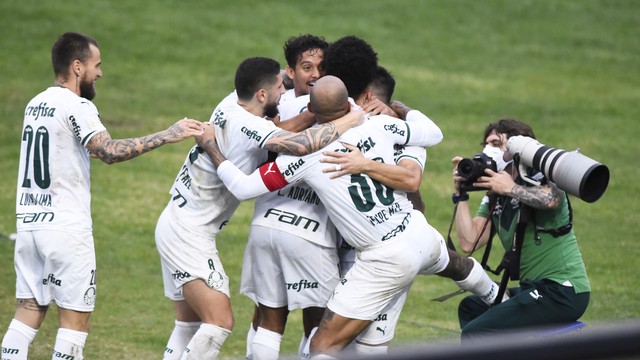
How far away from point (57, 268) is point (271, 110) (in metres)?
1.67

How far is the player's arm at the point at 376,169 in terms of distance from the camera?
19.3 feet

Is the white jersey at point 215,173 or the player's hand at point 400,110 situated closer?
the white jersey at point 215,173

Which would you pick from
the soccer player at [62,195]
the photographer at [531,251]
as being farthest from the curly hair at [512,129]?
the soccer player at [62,195]

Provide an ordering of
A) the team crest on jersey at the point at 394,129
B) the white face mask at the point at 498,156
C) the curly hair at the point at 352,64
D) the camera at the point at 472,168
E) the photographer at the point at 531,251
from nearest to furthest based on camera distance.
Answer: the team crest on jersey at the point at 394,129, the curly hair at the point at 352,64, the photographer at the point at 531,251, the camera at the point at 472,168, the white face mask at the point at 498,156

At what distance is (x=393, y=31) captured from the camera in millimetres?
22750

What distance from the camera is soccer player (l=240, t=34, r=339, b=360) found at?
630cm

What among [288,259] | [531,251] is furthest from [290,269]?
[531,251]

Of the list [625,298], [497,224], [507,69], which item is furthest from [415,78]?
[497,224]

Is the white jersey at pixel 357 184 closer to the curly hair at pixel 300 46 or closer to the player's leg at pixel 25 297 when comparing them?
the curly hair at pixel 300 46

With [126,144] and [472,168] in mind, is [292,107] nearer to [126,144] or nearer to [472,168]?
[126,144]

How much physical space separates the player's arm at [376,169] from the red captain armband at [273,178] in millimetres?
260

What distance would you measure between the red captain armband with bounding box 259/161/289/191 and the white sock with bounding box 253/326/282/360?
1055mm

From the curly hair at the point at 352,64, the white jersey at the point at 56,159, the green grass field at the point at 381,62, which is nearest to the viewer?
the curly hair at the point at 352,64

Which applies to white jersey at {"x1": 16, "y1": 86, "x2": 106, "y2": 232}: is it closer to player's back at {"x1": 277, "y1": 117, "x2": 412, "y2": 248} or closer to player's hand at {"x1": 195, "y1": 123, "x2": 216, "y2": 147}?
player's hand at {"x1": 195, "y1": 123, "x2": 216, "y2": 147}
